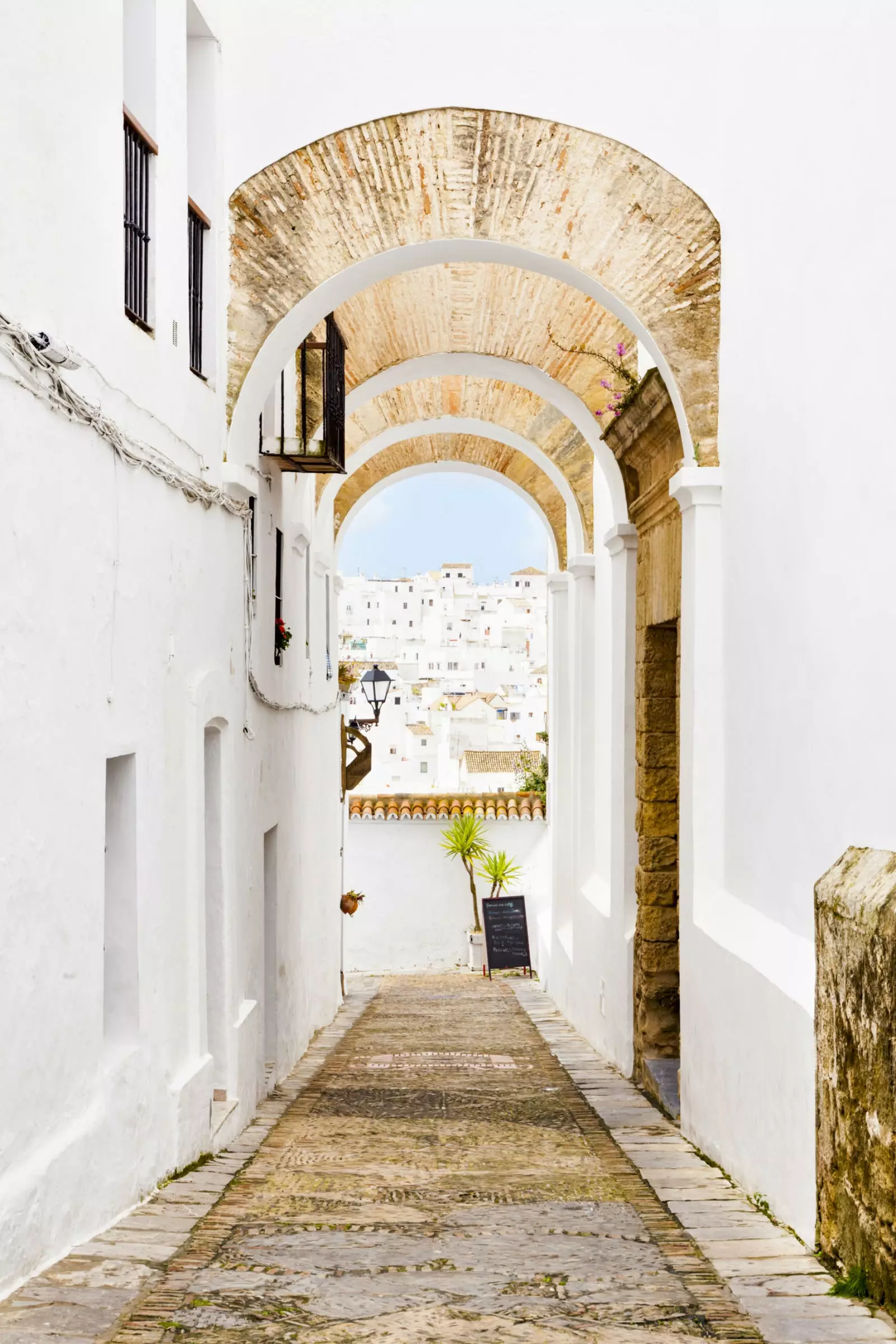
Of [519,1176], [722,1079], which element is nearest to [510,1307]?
[519,1176]

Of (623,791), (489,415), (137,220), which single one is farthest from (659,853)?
(489,415)

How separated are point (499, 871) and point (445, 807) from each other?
55.0 inches

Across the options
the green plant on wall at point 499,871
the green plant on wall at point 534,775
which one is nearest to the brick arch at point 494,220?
the green plant on wall at point 534,775

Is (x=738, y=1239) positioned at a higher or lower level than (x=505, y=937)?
higher

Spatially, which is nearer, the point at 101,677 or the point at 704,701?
the point at 101,677

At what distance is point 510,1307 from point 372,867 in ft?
51.6

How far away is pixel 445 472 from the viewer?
1537cm

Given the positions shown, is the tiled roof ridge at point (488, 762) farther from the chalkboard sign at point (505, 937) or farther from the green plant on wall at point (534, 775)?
the chalkboard sign at point (505, 937)

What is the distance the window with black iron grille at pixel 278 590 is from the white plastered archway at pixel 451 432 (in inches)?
92.2

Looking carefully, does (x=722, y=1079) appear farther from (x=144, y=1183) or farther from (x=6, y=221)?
(x=6, y=221)

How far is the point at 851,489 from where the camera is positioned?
4156mm

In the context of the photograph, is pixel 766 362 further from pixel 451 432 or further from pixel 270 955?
pixel 451 432

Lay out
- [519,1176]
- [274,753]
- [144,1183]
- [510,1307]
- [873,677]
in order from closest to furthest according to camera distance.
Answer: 1. [510,1307]
2. [873,677]
3. [144,1183]
4. [519,1176]
5. [274,753]

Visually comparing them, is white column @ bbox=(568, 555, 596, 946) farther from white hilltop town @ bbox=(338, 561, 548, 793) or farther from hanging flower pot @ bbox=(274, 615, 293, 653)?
white hilltop town @ bbox=(338, 561, 548, 793)
